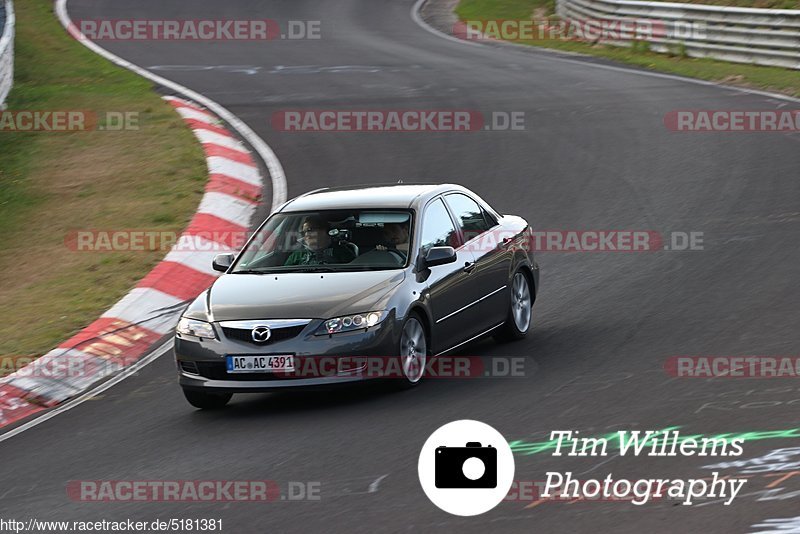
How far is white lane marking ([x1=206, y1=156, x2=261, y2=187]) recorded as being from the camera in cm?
1747

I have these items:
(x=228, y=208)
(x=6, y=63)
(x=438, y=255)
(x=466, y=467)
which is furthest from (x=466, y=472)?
(x=6, y=63)

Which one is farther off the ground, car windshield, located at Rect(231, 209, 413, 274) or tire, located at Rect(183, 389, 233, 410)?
car windshield, located at Rect(231, 209, 413, 274)

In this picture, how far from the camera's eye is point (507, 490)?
7.11m

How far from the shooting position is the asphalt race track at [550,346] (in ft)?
23.9

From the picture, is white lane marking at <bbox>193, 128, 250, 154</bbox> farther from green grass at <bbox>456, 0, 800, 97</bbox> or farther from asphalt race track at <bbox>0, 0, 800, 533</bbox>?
green grass at <bbox>456, 0, 800, 97</bbox>

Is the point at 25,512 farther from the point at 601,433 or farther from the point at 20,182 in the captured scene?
the point at 20,182

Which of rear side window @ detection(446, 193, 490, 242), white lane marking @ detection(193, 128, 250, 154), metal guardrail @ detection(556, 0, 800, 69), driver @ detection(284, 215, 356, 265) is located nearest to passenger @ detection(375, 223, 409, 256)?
driver @ detection(284, 215, 356, 265)

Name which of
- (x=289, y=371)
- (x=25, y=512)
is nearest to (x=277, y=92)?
(x=289, y=371)

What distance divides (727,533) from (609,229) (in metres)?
8.69

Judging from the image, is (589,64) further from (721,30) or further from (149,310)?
(149,310)

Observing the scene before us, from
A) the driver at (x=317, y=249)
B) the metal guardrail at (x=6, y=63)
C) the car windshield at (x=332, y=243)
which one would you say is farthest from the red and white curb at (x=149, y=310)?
the metal guardrail at (x=6, y=63)

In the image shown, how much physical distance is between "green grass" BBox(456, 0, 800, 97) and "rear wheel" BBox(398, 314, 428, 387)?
13.9 m

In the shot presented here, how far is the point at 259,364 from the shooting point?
30.6 feet

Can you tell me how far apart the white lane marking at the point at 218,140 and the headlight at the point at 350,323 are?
9880mm
